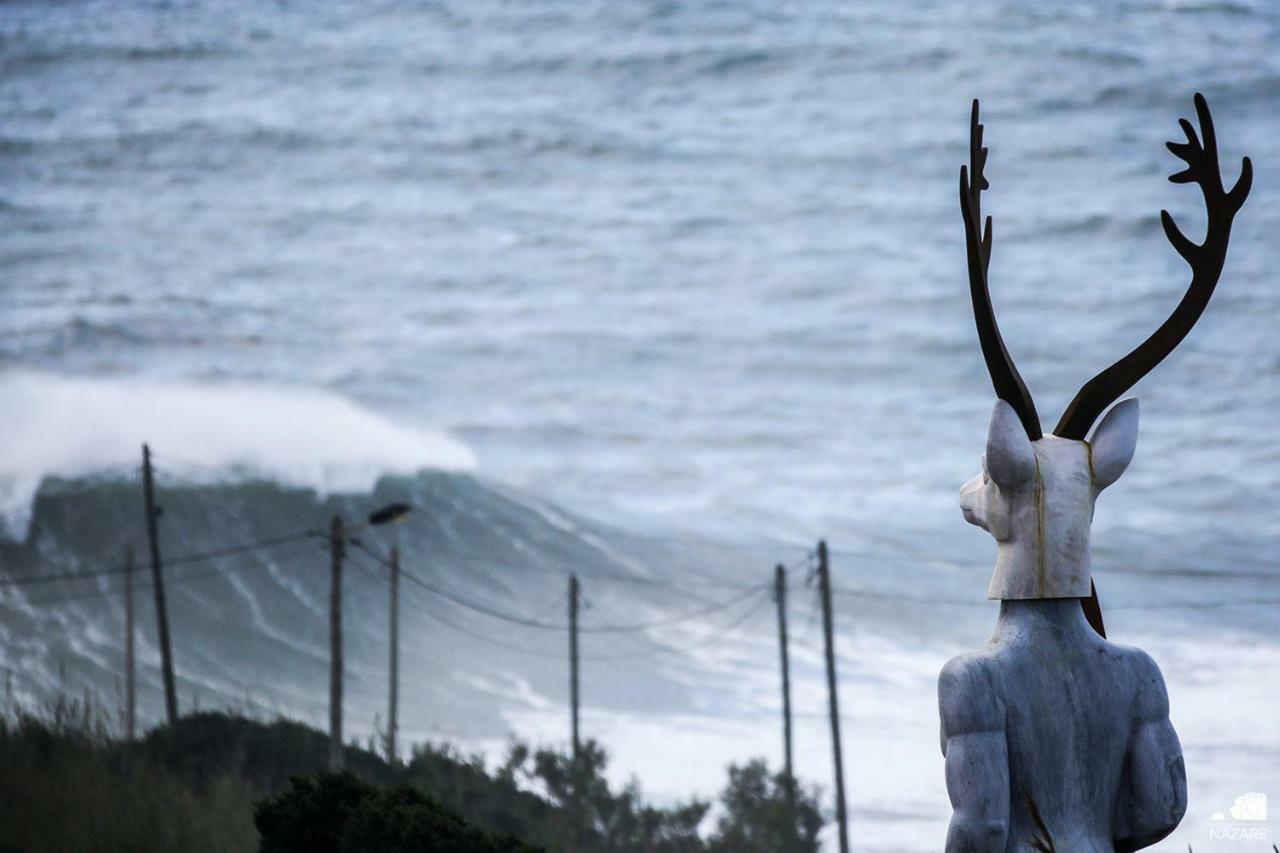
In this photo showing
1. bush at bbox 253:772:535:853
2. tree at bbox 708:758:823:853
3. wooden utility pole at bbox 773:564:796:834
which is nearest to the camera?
bush at bbox 253:772:535:853

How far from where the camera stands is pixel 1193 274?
168 inches

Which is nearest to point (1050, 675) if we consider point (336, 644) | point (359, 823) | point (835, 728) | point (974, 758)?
point (974, 758)

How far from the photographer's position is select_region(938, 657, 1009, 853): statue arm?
Answer: 3881 mm

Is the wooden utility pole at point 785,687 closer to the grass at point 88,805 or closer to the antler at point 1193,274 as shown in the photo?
the grass at point 88,805

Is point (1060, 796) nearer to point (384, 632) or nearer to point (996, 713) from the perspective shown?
point (996, 713)

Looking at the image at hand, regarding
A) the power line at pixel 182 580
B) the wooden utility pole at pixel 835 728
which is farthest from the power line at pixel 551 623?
the wooden utility pole at pixel 835 728

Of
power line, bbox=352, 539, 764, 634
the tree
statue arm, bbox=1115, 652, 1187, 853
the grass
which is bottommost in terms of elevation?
the tree

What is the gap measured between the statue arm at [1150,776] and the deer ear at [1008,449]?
0.53 metres

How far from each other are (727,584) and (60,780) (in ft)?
182

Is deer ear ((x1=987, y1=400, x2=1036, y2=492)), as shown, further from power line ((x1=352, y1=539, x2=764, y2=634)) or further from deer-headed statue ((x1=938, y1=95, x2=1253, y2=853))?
power line ((x1=352, y1=539, x2=764, y2=634))

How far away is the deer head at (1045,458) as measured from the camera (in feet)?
13.3

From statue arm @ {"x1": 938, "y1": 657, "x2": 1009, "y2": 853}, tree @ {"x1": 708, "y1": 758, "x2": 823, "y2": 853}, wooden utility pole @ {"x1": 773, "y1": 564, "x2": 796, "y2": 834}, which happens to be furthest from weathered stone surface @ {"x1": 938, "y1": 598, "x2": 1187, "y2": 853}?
wooden utility pole @ {"x1": 773, "y1": 564, "x2": 796, "y2": 834}

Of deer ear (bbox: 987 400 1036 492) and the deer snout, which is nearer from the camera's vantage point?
deer ear (bbox: 987 400 1036 492)

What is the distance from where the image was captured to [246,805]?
12.6 m
